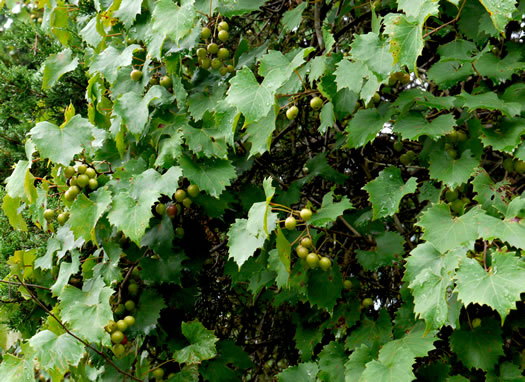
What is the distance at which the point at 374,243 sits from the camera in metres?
1.87

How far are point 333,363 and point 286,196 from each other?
0.65 metres

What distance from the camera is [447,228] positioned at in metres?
1.43

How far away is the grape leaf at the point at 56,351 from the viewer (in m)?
1.61

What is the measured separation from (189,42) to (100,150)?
1.99 feet

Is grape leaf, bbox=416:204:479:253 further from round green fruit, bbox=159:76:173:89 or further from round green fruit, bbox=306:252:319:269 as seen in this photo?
round green fruit, bbox=159:76:173:89

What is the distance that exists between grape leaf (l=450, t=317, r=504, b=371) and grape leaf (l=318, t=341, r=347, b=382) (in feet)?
1.29

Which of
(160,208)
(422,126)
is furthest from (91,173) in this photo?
(422,126)

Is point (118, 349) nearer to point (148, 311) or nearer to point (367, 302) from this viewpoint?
point (148, 311)

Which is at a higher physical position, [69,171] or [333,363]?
[69,171]

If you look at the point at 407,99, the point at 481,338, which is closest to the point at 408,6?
the point at 407,99

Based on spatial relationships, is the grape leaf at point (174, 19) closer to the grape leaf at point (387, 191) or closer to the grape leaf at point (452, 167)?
the grape leaf at point (387, 191)

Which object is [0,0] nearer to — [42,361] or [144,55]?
[144,55]

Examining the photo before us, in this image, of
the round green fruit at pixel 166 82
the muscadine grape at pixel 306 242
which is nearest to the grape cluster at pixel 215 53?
the round green fruit at pixel 166 82

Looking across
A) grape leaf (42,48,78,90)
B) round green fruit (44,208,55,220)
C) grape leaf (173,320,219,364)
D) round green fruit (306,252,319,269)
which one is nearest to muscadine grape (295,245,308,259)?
round green fruit (306,252,319,269)
